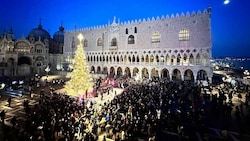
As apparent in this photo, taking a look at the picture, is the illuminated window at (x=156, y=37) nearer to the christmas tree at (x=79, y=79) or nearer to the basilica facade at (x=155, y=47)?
the basilica facade at (x=155, y=47)

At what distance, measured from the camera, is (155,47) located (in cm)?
3469

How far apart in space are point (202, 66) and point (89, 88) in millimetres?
20682

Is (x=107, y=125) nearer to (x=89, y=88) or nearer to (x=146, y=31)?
(x=89, y=88)

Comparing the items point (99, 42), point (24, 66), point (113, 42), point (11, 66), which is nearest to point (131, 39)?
point (113, 42)

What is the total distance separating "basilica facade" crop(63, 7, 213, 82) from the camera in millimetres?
29656

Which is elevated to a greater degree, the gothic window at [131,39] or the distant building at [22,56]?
the gothic window at [131,39]

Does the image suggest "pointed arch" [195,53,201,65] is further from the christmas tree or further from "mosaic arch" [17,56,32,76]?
"mosaic arch" [17,56,32,76]

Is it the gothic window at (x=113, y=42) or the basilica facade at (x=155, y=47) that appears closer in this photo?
the basilica facade at (x=155, y=47)

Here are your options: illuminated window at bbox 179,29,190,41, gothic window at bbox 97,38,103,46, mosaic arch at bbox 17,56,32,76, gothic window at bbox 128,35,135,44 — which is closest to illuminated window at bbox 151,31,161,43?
illuminated window at bbox 179,29,190,41

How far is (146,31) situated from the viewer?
118 feet

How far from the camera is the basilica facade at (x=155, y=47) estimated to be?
29656 mm

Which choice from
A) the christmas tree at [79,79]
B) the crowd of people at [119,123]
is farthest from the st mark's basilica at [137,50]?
the crowd of people at [119,123]

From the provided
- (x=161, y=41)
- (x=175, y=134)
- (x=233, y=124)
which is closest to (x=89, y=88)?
(x=175, y=134)

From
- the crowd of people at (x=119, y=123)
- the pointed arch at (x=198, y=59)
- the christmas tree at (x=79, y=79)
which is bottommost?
the crowd of people at (x=119, y=123)
